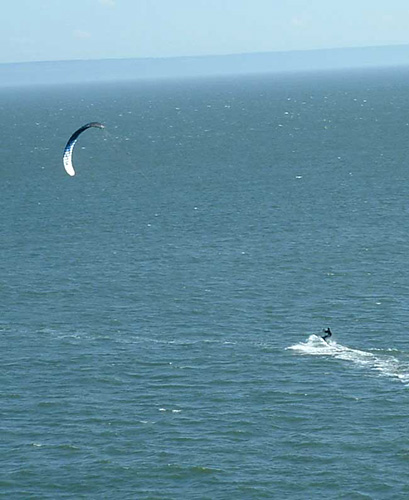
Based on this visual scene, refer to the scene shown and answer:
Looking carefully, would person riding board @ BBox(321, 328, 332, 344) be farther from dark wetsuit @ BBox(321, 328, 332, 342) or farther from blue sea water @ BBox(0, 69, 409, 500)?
blue sea water @ BBox(0, 69, 409, 500)

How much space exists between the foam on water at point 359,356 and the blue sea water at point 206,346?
225 mm

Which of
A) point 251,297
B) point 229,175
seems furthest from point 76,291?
point 229,175

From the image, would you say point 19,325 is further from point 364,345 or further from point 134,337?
point 364,345

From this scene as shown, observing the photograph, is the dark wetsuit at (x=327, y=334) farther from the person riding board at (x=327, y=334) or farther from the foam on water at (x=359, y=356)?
the foam on water at (x=359, y=356)

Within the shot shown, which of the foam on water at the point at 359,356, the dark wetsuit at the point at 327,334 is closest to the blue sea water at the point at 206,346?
the foam on water at the point at 359,356

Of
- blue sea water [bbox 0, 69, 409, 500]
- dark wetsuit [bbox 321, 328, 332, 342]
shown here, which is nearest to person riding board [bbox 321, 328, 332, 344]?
dark wetsuit [bbox 321, 328, 332, 342]

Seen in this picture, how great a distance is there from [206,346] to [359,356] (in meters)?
12.4

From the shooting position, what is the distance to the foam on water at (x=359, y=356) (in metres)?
74.6

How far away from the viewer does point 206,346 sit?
8144 cm

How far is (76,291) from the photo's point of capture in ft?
321

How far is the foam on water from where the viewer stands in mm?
74569

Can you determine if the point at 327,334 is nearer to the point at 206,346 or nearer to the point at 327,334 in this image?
the point at 327,334

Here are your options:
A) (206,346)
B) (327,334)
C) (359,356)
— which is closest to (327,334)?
(327,334)

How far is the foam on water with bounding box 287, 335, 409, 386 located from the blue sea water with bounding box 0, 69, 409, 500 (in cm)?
23
